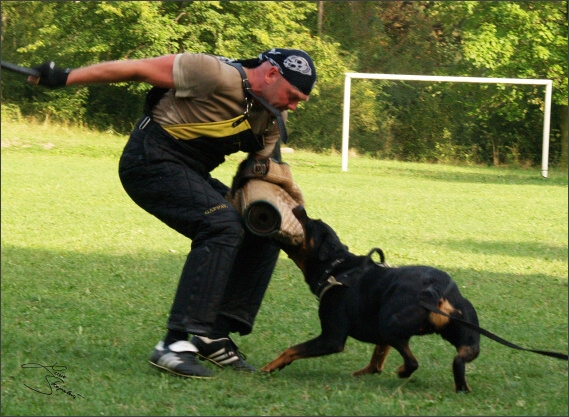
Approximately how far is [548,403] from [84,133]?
1103 inches

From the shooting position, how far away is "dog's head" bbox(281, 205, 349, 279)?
16.0 feet

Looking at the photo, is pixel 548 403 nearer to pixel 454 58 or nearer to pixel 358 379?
pixel 358 379

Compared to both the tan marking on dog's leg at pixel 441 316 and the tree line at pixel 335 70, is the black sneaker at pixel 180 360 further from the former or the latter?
the tree line at pixel 335 70

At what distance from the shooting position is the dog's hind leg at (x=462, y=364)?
4461 millimetres

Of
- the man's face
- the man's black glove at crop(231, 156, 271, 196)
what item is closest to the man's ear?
the man's face

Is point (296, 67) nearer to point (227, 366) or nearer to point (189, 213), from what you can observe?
point (189, 213)

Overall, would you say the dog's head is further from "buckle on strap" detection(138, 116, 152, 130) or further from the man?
"buckle on strap" detection(138, 116, 152, 130)

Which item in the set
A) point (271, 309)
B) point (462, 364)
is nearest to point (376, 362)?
point (462, 364)

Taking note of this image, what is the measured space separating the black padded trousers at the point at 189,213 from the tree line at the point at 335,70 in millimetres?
25223

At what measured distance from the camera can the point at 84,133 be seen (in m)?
30.8

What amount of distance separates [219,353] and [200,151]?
116cm

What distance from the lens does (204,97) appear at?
4500 millimetres

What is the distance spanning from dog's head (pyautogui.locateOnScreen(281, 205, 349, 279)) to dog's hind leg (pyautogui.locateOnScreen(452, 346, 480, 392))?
0.86 metres

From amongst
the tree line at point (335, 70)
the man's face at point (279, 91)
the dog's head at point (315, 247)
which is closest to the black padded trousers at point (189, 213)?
the dog's head at point (315, 247)
